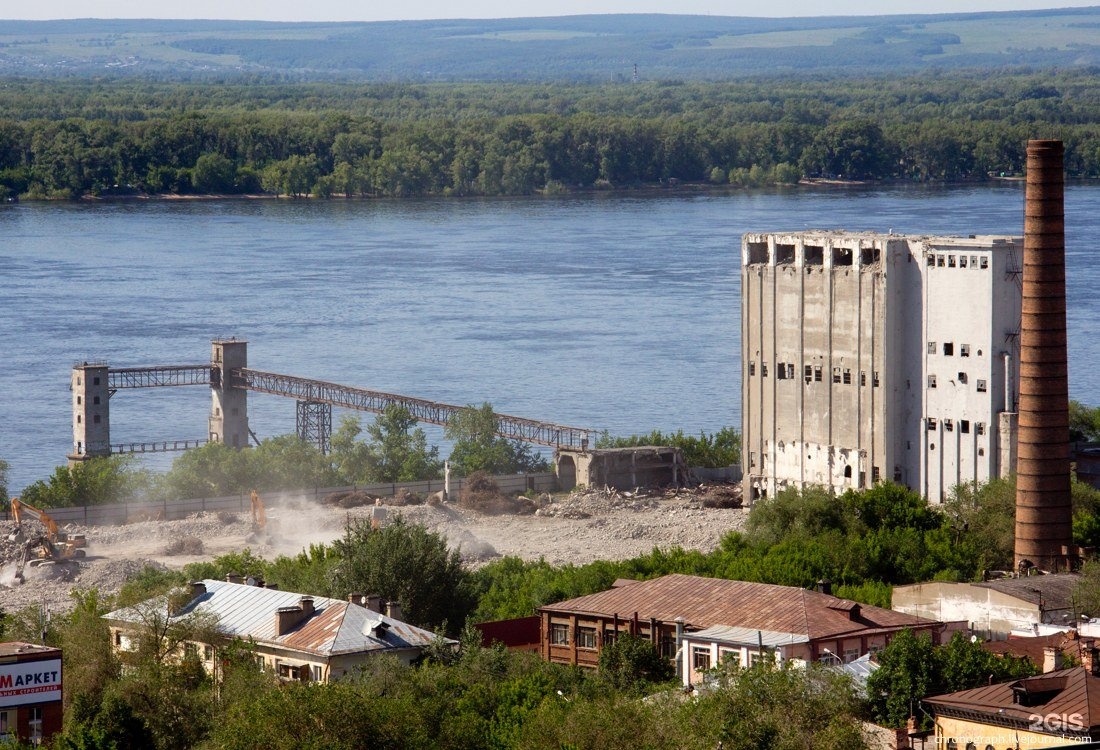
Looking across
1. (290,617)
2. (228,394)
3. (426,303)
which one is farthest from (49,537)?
(426,303)

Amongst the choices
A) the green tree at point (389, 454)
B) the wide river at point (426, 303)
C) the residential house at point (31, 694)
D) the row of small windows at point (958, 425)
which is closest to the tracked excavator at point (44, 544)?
the green tree at point (389, 454)

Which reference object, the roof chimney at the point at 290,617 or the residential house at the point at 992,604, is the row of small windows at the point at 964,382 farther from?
the roof chimney at the point at 290,617

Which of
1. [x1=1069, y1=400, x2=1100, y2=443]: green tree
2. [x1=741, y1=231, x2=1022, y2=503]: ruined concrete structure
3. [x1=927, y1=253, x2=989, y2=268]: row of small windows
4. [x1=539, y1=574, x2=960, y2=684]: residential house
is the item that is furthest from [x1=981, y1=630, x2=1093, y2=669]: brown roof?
[x1=1069, y1=400, x2=1100, y2=443]: green tree

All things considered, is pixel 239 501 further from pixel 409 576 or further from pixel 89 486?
pixel 409 576

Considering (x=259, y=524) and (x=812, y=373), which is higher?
(x=812, y=373)

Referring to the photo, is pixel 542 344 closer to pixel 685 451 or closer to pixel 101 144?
pixel 685 451
